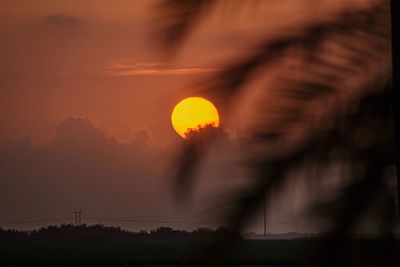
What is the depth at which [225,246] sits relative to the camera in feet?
15.1

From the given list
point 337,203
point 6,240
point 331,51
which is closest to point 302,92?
point 331,51

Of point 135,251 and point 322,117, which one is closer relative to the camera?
point 322,117

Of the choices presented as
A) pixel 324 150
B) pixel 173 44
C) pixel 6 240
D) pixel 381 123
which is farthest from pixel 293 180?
pixel 6 240

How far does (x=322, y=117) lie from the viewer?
4730 mm

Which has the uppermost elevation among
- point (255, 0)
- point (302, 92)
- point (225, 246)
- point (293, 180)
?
point (255, 0)

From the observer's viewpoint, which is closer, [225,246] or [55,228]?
[225,246]

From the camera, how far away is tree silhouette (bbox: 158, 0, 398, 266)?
15.1 feet

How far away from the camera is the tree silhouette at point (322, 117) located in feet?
15.1

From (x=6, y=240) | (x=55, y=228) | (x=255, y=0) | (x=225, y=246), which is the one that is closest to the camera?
(x=225, y=246)

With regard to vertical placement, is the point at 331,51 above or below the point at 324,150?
above

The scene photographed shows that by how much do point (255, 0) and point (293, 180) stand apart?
1005 mm

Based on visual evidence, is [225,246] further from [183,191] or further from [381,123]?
[381,123]

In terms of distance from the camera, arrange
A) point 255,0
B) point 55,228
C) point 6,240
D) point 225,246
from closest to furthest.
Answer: point 225,246 → point 255,0 → point 6,240 → point 55,228

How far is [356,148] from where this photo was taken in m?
4.62
